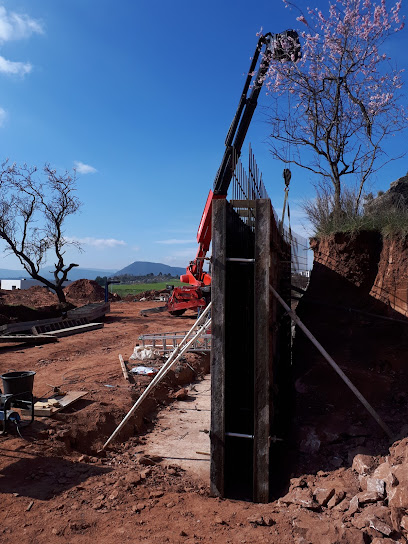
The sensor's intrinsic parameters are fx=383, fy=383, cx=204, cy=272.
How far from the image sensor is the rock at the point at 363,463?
3842mm

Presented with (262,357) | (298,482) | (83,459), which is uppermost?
(262,357)

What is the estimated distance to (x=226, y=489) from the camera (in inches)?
179

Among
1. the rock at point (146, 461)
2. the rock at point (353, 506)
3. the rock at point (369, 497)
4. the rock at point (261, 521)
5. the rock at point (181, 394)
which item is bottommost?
the rock at point (146, 461)

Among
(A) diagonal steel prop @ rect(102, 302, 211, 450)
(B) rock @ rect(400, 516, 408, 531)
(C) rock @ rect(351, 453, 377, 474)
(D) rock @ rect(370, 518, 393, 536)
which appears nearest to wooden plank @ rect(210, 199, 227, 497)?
(A) diagonal steel prop @ rect(102, 302, 211, 450)

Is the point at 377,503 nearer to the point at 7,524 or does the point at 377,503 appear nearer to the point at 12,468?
the point at 7,524

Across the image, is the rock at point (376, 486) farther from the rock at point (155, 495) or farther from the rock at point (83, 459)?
the rock at point (83, 459)

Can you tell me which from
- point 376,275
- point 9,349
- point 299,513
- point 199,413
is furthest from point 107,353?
point 299,513

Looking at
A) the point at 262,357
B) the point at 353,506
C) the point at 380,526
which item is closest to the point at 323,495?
the point at 353,506

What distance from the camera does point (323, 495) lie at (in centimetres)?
367

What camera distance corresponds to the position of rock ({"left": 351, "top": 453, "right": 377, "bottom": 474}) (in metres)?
3.84

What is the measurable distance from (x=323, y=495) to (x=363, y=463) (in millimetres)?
574

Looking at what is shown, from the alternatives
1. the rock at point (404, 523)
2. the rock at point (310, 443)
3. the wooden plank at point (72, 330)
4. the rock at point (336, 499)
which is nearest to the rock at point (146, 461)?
the rock at point (310, 443)

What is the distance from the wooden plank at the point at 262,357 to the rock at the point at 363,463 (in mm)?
932

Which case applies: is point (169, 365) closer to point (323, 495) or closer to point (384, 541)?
point (323, 495)
